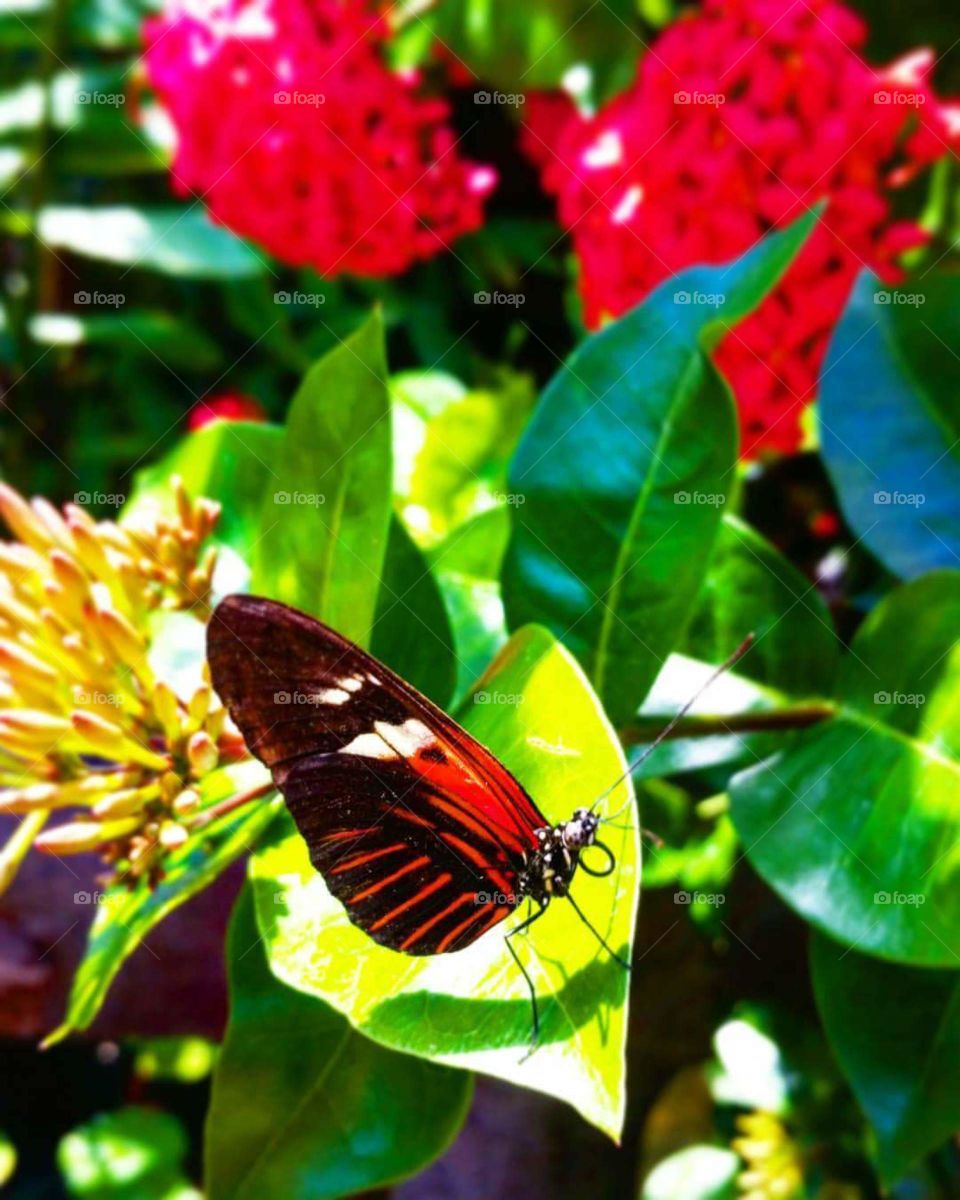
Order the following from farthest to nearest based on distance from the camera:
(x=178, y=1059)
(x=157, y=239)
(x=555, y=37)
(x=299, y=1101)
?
(x=157, y=239)
(x=178, y=1059)
(x=555, y=37)
(x=299, y=1101)

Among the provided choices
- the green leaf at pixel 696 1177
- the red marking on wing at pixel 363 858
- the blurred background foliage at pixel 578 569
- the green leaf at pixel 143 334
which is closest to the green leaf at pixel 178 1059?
the blurred background foliage at pixel 578 569

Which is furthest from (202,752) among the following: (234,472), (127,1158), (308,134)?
(127,1158)

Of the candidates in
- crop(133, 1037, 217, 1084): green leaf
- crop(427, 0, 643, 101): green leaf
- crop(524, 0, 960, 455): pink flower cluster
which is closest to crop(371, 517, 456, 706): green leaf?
crop(524, 0, 960, 455): pink flower cluster

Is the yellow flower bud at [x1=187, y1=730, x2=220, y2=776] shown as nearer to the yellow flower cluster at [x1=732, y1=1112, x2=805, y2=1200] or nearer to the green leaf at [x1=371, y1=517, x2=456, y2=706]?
the green leaf at [x1=371, y1=517, x2=456, y2=706]

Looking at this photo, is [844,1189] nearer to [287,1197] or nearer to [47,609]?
[287,1197]

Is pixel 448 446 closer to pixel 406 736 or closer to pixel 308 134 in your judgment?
pixel 308 134

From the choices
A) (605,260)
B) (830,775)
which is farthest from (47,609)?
(605,260)
